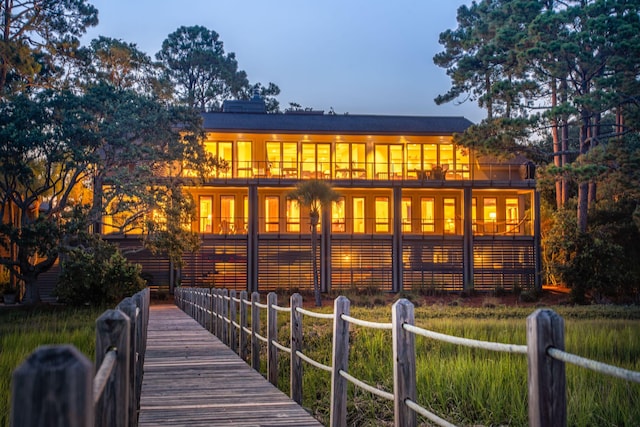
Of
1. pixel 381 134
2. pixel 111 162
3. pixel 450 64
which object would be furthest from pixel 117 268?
pixel 450 64

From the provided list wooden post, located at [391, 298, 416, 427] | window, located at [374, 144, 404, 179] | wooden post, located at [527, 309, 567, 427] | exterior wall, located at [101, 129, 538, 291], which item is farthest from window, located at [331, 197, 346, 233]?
wooden post, located at [527, 309, 567, 427]

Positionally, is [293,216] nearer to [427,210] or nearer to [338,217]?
[338,217]

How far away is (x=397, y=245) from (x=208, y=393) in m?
27.6

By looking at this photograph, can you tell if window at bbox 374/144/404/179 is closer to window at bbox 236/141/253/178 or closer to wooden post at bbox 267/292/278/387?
window at bbox 236/141/253/178

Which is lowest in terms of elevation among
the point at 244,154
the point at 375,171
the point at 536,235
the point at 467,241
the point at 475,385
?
the point at 475,385

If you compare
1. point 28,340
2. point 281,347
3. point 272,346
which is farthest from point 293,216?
point 281,347

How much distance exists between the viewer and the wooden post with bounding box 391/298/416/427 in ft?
16.9

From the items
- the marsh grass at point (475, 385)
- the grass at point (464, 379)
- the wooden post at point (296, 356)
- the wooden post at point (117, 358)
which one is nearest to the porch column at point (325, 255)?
the grass at point (464, 379)

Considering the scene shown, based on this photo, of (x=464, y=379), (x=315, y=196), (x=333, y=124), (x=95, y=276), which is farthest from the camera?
(x=333, y=124)

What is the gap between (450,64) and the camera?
159 ft

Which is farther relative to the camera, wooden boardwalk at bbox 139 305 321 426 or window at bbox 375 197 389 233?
window at bbox 375 197 389 233

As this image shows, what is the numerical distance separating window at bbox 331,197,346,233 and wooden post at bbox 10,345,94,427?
3404 centimetres

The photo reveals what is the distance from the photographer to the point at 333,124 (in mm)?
36906

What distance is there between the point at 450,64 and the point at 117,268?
27624mm
